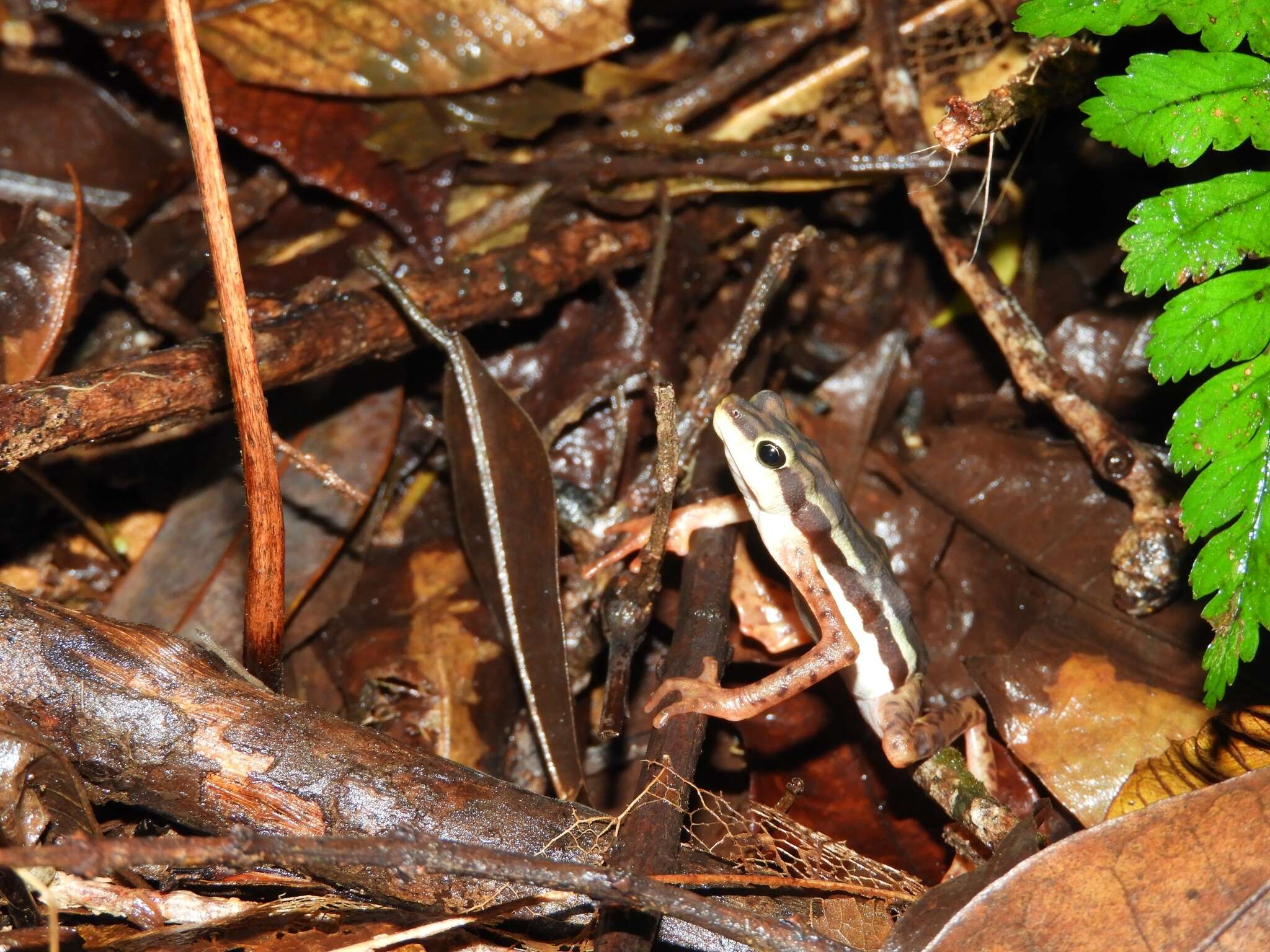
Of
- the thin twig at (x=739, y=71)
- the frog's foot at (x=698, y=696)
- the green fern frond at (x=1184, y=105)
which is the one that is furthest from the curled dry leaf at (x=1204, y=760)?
the thin twig at (x=739, y=71)

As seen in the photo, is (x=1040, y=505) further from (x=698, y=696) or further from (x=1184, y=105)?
(x=698, y=696)

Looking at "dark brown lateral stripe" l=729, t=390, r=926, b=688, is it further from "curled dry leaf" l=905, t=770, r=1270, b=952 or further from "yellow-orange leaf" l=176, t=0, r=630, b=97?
"yellow-orange leaf" l=176, t=0, r=630, b=97

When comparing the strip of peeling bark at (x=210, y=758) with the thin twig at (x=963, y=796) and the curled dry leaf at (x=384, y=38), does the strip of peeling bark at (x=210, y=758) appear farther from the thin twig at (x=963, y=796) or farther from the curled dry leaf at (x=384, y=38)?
the curled dry leaf at (x=384, y=38)

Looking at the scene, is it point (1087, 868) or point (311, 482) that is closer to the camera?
point (1087, 868)

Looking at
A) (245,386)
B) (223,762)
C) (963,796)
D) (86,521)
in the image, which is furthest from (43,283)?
(963,796)

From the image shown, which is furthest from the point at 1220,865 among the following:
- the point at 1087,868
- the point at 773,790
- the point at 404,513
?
the point at 404,513

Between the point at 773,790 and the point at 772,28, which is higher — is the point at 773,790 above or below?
below

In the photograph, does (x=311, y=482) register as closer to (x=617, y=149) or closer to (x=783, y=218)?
(x=617, y=149)
